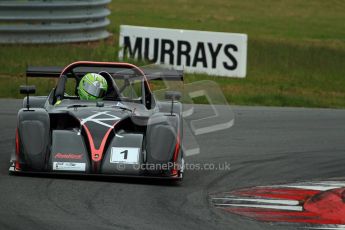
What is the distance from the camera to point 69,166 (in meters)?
9.02

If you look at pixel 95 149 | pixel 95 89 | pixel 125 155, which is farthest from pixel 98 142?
pixel 95 89

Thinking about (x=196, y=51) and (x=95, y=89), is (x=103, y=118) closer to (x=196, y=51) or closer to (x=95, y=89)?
(x=95, y=89)

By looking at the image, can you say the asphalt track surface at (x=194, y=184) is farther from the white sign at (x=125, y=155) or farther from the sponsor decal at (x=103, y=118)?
the sponsor decal at (x=103, y=118)

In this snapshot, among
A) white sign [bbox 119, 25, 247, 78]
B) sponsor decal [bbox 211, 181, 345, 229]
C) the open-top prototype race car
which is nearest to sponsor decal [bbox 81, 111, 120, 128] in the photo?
the open-top prototype race car

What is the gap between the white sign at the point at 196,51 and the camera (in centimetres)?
1822

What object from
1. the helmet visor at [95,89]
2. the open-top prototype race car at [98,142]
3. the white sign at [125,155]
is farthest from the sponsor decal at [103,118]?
the helmet visor at [95,89]

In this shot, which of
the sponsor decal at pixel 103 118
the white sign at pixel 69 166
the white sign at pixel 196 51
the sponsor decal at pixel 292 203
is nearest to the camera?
the sponsor decal at pixel 292 203

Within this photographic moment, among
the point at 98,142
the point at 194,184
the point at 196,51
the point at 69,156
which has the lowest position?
the point at 194,184

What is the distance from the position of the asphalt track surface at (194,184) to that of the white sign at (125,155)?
213 mm

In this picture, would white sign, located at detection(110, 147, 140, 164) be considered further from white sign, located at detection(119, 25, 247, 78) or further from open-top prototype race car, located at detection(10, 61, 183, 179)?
white sign, located at detection(119, 25, 247, 78)

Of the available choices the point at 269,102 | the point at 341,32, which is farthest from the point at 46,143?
the point at 341,32

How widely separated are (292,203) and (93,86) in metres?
2.89

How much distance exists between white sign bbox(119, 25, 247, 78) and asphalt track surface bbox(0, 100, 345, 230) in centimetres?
418

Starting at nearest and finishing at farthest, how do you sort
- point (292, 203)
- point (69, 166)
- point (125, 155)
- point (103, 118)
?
point (292, 203)
point (69, 166)
point (125, 155)
point (103, 118)
